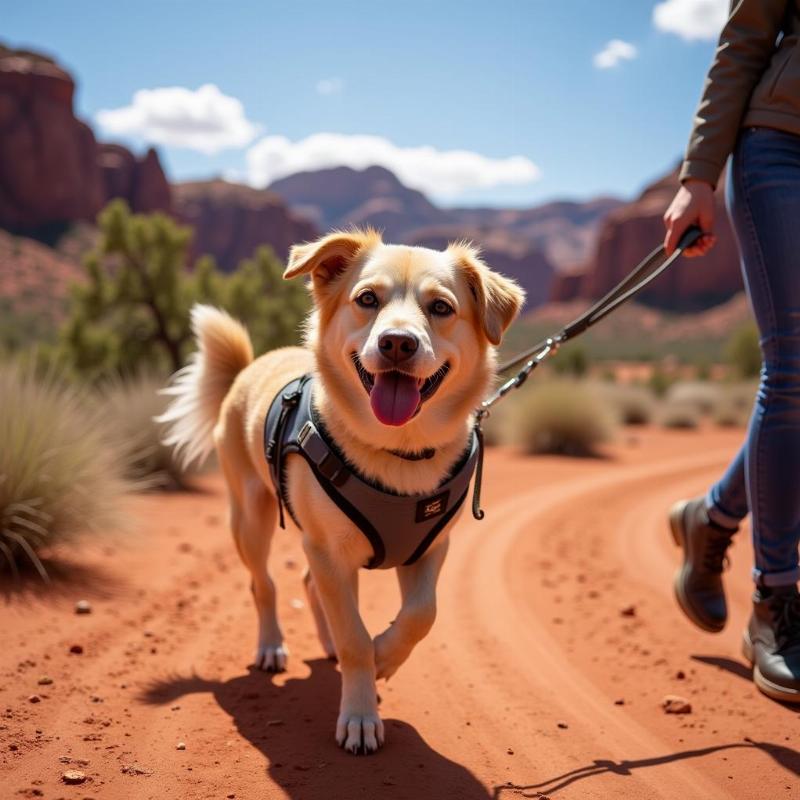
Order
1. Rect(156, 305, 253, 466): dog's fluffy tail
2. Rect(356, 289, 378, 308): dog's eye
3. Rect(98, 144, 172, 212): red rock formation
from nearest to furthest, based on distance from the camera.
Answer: Rect(356, 289, 378, 308): dog's eye < Rect(156, 305, 253, 466): dog's fluffy tail < Rect(98, 144, 172, 212): red rock formation

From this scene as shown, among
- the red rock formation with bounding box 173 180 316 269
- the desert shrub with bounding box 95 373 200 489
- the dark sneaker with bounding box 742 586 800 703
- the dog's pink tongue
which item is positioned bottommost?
the desert shrub with bounding box 95 373 200 489

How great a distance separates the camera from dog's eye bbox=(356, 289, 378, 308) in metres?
3.40

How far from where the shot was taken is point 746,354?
3700 centimetres

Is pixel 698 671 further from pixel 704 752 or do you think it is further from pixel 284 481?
pixel 284 481

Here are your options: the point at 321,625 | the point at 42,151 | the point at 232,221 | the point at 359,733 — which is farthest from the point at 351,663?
the point at 232,221

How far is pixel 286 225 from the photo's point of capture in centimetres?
13050

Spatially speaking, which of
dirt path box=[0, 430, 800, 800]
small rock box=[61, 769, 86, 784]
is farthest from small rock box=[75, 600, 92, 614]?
small rock box=[61, 769, 86, 784]

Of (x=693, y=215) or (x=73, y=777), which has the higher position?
(x=693, y=215)

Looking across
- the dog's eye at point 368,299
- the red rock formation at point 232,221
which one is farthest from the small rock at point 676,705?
the red rock formation at point 232,221

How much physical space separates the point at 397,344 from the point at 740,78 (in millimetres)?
2097

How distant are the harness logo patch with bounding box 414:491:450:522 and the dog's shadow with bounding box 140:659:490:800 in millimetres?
916

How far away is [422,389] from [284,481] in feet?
2.61

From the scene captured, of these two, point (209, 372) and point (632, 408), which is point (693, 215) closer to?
point (209, 372)

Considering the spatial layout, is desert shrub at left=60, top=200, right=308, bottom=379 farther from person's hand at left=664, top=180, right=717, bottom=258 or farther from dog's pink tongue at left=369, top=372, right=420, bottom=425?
dog's pink tongue at left=369, top=372, right=420, bottom=425
